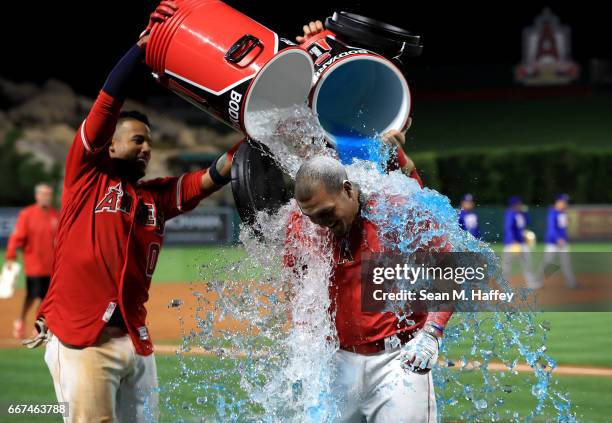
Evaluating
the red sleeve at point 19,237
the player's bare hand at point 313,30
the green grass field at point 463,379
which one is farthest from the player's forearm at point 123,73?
the red sleeve at point 19,237

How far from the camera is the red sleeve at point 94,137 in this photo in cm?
404

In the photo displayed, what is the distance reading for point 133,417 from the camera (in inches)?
166

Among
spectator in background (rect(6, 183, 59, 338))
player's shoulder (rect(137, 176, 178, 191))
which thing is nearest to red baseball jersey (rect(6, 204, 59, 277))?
spectator in background (rect(6, 183, 59, 338))

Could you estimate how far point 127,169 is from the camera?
4477 mm

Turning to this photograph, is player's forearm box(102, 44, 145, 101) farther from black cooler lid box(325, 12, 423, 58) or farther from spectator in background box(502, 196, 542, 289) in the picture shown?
spectator in background box(502, 196, 542, 289)

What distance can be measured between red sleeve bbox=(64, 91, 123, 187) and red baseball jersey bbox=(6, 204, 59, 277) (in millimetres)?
6839

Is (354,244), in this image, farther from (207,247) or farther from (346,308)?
(207,247)

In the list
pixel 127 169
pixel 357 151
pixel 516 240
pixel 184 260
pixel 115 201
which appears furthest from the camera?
pixel 184 260

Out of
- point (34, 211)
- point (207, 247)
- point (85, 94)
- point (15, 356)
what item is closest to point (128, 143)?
point (15, 356)

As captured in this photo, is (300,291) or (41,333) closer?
(300,291)

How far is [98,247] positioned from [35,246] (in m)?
7.16

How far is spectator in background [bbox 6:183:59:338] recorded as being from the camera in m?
10.8

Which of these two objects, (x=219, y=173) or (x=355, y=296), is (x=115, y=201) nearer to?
(x=219, y=173)

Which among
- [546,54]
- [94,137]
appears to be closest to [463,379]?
[94,137]
